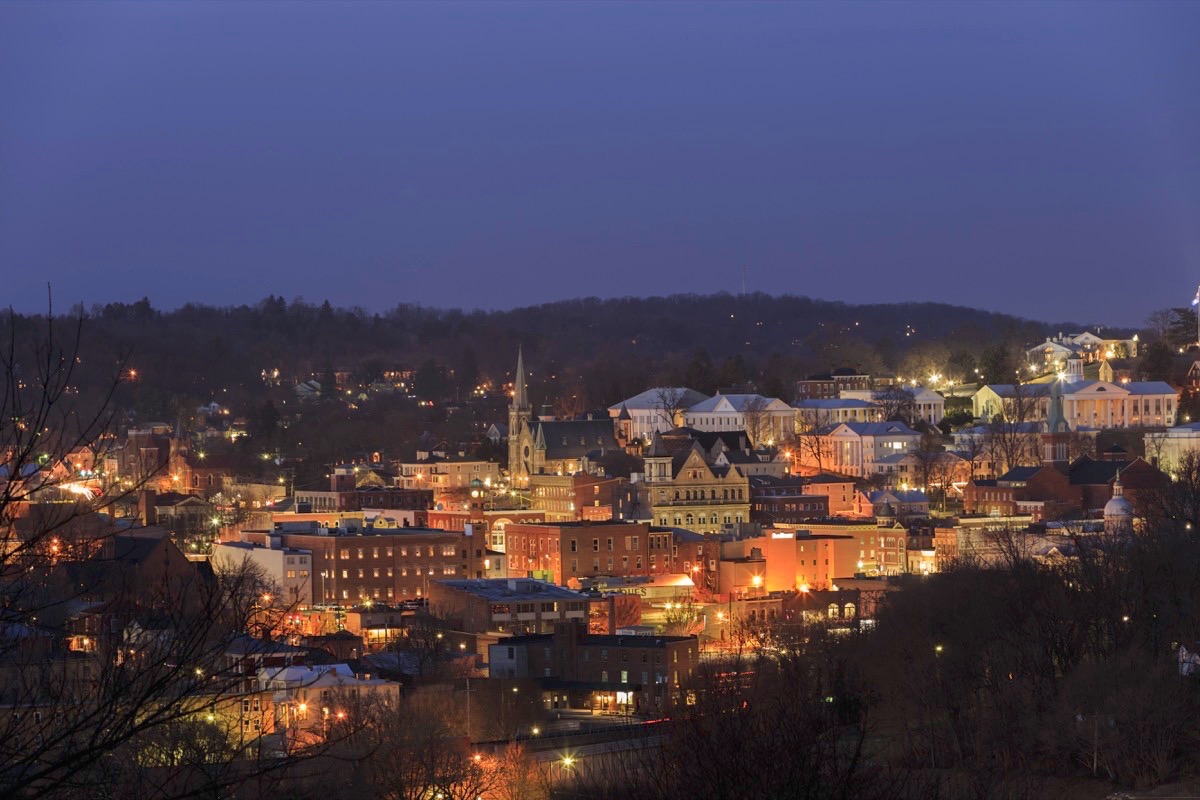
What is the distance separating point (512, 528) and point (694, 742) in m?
34.2

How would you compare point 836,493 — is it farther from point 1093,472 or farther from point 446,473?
point 446,473

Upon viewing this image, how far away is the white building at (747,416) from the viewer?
6731cm

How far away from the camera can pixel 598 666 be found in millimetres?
32281

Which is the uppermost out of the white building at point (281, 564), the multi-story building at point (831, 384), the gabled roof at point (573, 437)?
the multi-story building at point (831, 384)

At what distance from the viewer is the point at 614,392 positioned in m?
79.7

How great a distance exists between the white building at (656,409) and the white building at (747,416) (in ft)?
2.44

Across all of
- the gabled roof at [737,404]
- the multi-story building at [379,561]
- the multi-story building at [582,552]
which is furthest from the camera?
the gabled roof at [737,404]

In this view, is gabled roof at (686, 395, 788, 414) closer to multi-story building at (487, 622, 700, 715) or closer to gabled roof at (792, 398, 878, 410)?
gabled roof at (792, 398, 878, 410)

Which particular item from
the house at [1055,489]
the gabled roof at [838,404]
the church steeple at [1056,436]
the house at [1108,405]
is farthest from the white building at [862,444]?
the house at [1055,489]

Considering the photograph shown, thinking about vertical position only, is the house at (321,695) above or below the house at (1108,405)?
A: below

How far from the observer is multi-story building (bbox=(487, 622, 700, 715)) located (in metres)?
31.1

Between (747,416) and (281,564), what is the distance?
26.9 m

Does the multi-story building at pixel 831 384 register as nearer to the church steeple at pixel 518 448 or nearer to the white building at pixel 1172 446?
the church steeple at pixel 518 448

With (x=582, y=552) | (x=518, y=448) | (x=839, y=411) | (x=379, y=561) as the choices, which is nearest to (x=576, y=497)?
(x=518, y=448)
